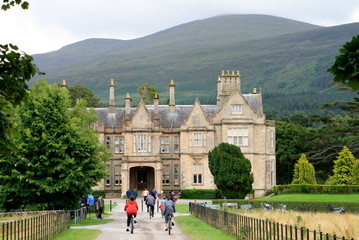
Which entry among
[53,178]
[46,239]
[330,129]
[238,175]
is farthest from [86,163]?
[330,129]

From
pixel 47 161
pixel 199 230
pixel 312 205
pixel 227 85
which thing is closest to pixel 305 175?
pixel 227 85

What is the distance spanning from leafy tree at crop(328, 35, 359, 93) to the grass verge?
749 inches

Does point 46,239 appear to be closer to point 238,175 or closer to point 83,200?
point 83,200

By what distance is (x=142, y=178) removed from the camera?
72.6 m

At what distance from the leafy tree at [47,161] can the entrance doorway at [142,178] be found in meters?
34.5

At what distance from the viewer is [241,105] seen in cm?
6875

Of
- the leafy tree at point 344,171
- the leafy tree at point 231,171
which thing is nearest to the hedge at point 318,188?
the leafy tree at point 344,171

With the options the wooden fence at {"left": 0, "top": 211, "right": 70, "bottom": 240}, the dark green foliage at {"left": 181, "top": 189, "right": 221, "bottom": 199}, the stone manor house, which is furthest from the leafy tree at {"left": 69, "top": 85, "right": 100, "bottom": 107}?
the wooden fence at {"left": 0, "top": 211, "right": 70, "bottom": 240}

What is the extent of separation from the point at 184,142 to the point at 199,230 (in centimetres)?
3915

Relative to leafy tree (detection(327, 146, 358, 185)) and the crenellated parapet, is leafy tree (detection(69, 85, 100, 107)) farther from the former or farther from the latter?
leafy tree (detection(327, 146, 358, 185))

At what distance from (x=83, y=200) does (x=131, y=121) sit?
24.2m

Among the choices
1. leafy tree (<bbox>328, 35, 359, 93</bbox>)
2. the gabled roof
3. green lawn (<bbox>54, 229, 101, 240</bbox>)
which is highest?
the gabled roof

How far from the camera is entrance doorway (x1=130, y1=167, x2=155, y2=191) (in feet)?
236

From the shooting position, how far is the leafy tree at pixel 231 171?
5547cm
